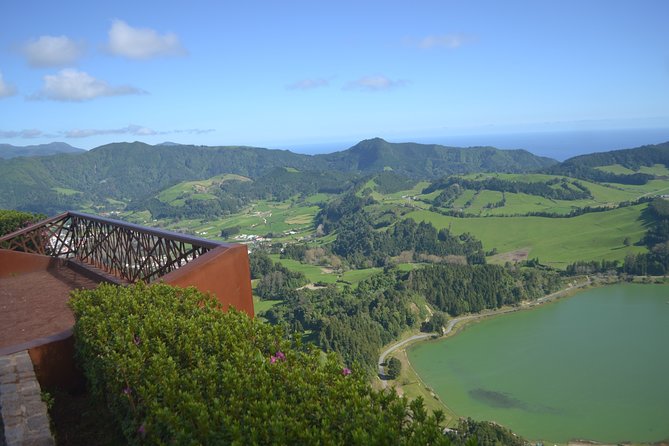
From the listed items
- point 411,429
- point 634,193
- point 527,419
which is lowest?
point 527,419

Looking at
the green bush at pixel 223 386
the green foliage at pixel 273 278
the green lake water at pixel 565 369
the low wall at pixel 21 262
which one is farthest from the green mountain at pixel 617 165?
the green bush at pixel 223 386

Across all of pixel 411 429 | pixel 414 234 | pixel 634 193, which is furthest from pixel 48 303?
pixel 634 193

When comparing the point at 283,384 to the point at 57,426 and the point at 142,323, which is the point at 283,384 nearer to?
the point at 142,323

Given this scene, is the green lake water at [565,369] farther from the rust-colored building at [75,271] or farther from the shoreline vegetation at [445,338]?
the rust-colored building at [75,271]

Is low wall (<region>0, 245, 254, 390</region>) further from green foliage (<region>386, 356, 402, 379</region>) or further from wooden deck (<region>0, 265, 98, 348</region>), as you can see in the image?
green foliage (<region>386, 356, 402, 379</region>)

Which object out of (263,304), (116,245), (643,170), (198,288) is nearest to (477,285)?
(263,304)

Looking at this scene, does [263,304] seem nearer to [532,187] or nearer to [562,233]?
[562,233]

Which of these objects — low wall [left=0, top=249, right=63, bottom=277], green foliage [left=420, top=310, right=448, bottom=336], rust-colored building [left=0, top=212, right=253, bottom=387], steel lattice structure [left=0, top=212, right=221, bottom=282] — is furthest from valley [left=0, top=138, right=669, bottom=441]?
low wall [left=0, top=249, right=63, bottom=277]
